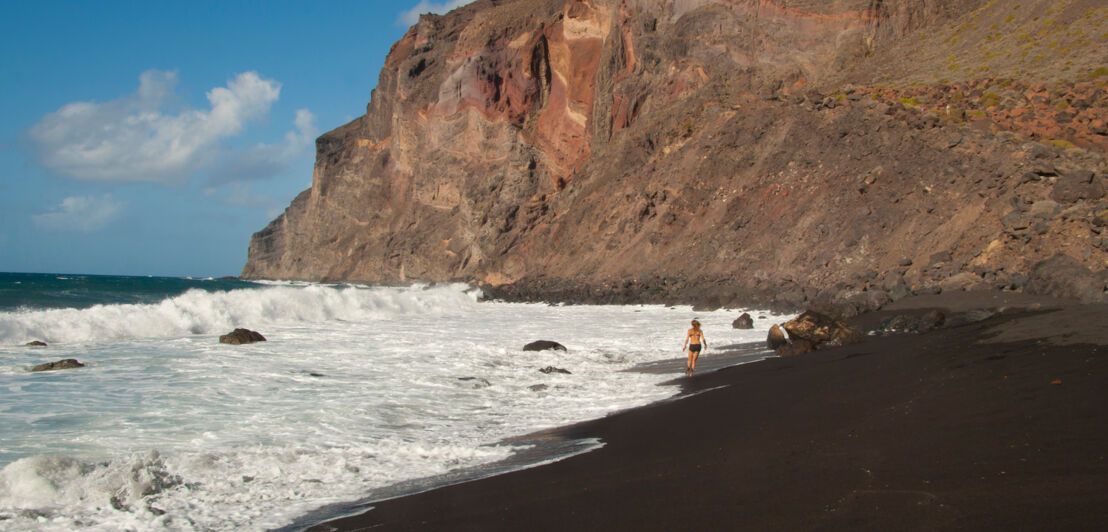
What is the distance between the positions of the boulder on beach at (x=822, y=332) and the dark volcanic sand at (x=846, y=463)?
4220mm

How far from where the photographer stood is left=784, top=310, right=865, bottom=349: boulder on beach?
42.9 ft

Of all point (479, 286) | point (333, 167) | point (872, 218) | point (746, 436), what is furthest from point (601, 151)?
point (333, 167)

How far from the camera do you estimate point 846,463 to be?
4867 mm

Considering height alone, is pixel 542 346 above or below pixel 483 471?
above

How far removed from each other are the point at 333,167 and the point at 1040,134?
265 feet

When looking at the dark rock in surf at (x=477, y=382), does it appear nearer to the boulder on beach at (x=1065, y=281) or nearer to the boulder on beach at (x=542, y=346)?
the boulder on beach at (x=542, y=346)

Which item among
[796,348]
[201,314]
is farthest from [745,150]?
[201,314]

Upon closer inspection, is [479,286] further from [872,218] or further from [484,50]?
[872,218]

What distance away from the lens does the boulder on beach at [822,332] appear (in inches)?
514

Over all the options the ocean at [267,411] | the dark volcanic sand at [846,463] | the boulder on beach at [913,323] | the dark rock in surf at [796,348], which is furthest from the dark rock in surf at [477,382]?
the boulder on beach at [913,323]

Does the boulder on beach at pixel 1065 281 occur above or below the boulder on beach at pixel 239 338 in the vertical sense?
above

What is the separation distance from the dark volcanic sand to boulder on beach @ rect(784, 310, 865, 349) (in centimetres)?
422

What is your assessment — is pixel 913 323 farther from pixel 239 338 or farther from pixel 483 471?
pixel 239 338

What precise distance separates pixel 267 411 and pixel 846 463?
22.8ft
